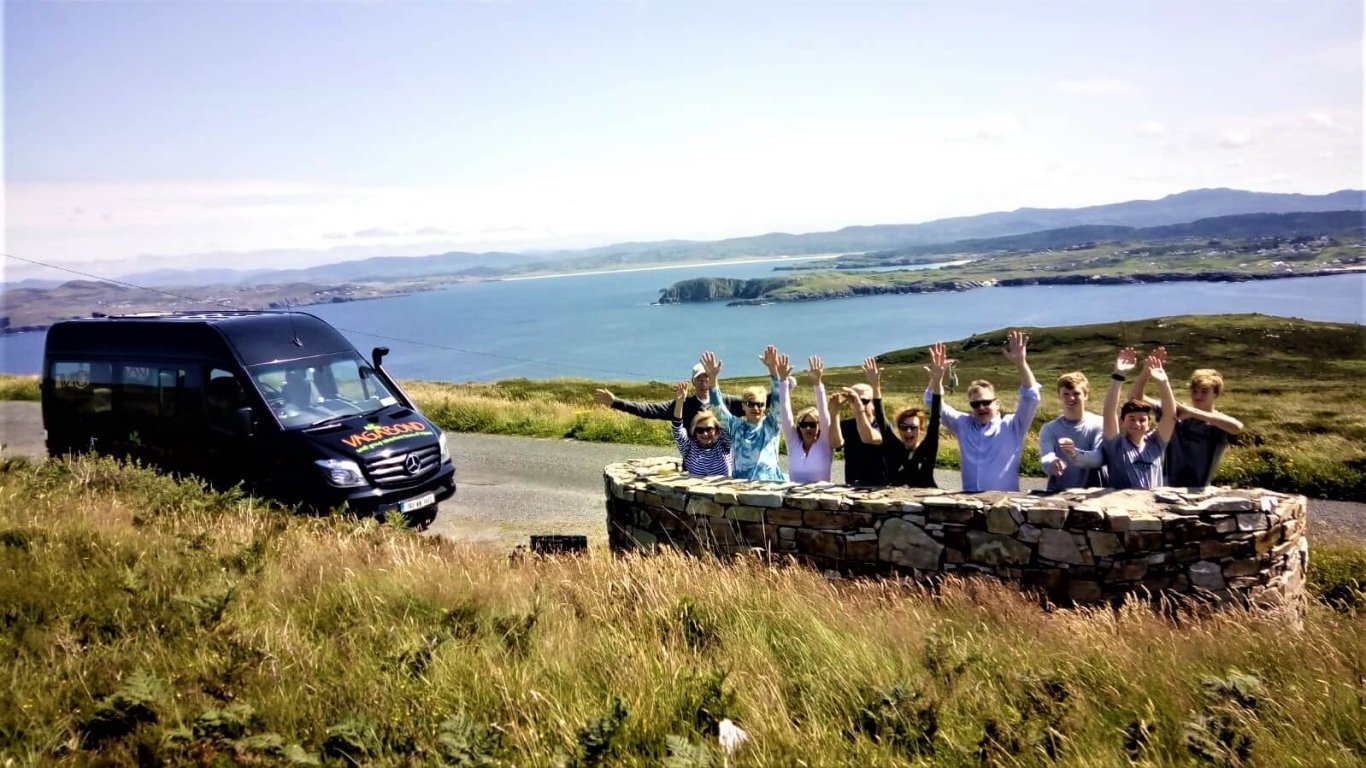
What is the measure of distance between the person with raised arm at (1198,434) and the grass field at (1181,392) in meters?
6.80

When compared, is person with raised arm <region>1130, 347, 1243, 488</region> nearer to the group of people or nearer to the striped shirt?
the group of people

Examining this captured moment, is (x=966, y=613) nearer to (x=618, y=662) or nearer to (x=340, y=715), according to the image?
(x=618, y=662)

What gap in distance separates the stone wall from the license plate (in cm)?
442

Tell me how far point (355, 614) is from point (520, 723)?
5.81ft

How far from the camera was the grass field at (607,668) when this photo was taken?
324 cm

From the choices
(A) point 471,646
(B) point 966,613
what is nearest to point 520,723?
(A) point 471,646

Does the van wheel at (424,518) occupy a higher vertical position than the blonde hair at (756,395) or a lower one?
lower

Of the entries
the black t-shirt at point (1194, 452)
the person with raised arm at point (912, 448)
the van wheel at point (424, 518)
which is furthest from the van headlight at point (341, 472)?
the black t-shirt at point (1194, 452)

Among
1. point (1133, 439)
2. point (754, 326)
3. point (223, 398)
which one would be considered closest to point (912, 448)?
point (1133, 439)

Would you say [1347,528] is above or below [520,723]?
below

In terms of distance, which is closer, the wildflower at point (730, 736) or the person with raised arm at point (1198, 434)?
the wildflower at point (730, 736)

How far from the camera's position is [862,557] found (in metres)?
6.04

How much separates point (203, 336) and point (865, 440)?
7.72 m

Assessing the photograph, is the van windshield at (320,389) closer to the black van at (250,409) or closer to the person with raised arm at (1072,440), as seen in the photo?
the black van at (250,409)
